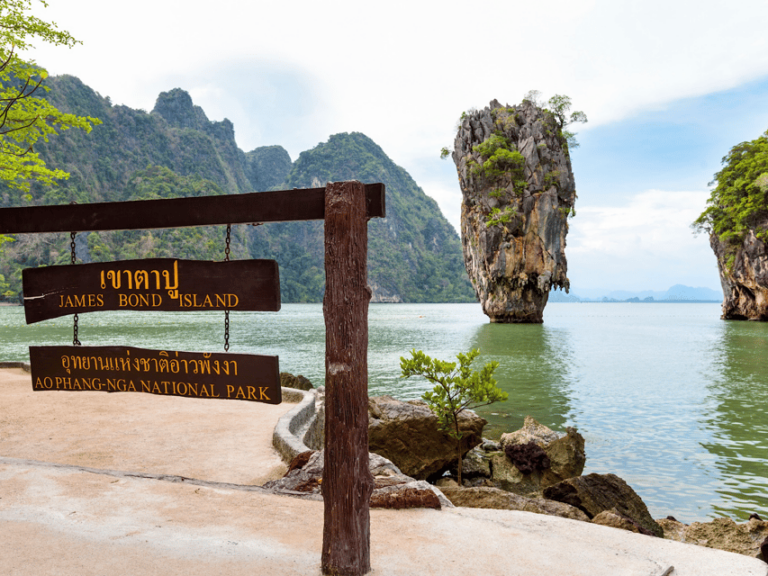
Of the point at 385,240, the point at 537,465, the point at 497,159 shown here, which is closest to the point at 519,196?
the point at 497,159

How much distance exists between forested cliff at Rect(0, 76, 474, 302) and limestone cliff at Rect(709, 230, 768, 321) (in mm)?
72486

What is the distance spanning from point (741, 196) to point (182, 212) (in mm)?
54804

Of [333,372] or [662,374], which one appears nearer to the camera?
[333,372]

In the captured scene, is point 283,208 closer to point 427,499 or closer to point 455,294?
point 427,499

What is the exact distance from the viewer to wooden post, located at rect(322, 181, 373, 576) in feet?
8.86

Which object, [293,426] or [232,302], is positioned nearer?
[232,302]

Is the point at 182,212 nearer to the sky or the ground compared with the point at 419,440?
nearer to the sky

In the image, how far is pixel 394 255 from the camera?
15775 centimetres

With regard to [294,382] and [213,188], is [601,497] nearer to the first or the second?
[294,382]

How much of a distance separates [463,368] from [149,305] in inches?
201

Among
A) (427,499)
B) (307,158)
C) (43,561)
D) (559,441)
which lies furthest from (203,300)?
(307,158)

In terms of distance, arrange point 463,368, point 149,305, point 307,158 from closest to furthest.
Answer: point 149,305, point 463,368, point 307,158

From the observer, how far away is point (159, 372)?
3477 millimetres

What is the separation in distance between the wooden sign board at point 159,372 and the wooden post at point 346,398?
2.36 feet
